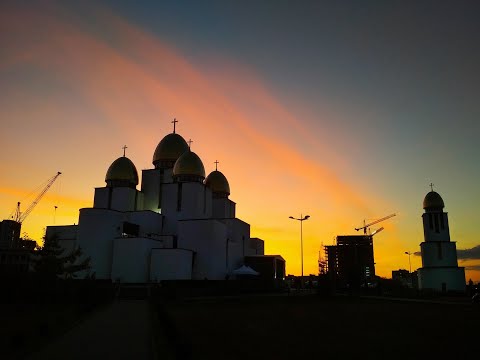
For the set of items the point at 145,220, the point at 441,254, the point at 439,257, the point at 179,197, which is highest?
the point at 179,197

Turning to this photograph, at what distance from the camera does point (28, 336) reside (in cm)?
1647

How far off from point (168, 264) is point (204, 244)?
6607 mm

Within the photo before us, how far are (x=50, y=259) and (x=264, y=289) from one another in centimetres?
2985

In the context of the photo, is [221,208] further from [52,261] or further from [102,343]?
[102,343]

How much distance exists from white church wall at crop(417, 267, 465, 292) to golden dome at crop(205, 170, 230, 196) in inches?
1434

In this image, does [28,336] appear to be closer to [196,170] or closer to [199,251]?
[199,251]

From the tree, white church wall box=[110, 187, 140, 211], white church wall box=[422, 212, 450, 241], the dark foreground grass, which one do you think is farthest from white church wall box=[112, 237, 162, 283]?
white church wall box=[422, 212, 450, 241]

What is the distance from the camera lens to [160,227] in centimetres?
6550

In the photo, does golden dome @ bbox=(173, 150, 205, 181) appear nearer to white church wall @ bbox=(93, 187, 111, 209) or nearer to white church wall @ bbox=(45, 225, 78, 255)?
white church wall @ bbox=(93, 187, 111, 209)

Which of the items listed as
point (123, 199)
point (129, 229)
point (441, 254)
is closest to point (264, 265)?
point (129, 229)

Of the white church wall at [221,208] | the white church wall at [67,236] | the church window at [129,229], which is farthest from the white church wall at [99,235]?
the white church wall at [221,208]

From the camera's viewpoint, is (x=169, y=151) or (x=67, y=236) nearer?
(x=67, y=236)

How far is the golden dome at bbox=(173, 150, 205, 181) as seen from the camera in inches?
2648

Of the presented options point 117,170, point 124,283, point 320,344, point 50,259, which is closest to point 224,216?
point 117,170
